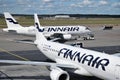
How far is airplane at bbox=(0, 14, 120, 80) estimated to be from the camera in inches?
849

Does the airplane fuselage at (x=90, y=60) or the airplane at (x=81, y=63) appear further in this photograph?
the airplane at (x=81, y=63)

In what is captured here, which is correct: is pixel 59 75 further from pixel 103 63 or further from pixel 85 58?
pixel 103 63

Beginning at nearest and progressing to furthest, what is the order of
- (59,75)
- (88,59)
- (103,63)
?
(103,63)
(59,75)
(88,59)

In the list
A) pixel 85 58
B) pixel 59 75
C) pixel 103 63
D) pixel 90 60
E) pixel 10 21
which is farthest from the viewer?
pixel 10 21

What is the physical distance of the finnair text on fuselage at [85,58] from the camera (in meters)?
22.4

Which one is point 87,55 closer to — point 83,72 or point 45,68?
point 83,72

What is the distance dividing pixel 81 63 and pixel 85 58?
2.09 feet

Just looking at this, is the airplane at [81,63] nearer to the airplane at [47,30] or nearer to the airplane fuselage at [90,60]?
the airplane fuselage at [90,60]

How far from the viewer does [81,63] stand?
24844 mm

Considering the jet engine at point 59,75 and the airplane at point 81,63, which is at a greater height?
the airplane at point 81,63

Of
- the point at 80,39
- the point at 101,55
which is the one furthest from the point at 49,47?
the point at 80,39

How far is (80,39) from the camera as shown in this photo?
2827 inches

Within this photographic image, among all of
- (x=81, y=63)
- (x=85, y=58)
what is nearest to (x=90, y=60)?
(x=85, y=58)

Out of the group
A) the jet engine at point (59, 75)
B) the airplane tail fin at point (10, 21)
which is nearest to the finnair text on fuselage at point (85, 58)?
the jet engine at point (59, 75)
